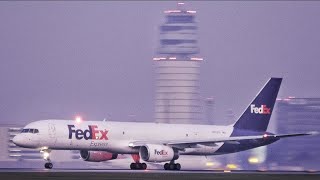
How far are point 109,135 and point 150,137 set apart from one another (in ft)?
15.6

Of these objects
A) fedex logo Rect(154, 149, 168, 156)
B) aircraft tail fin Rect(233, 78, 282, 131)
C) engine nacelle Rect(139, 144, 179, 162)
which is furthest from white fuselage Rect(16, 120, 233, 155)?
aircraft tail fin Rect(233, 78, 282, 131)

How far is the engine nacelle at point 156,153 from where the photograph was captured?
84312 millimetres

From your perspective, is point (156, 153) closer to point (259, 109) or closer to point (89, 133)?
point (89, 133)

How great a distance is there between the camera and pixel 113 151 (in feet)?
282

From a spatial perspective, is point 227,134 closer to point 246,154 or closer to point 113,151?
point 113,151

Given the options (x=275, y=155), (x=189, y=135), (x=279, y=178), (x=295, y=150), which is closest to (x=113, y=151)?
(x=189, y=135)

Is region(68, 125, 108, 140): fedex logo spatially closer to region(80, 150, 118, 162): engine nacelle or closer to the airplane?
the airplane

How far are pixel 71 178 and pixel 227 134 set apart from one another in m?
34.6

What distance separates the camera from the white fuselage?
82.3m

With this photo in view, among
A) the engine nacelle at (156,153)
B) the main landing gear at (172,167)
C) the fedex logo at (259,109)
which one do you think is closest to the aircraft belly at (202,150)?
the main landing gear at (172,167)

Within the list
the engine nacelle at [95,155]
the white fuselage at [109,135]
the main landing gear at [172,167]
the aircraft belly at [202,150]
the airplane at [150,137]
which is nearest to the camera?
the white fuselage at [109,135]

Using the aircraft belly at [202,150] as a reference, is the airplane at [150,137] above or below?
above

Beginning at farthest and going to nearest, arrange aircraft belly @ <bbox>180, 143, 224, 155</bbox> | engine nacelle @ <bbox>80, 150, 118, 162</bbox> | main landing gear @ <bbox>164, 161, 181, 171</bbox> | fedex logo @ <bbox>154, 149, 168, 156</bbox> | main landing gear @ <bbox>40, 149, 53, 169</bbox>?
aircraft belly @ <bbox>180, 143, 224, 155</bbox> < engine nacelle @ <bbox>80, 150, 118, 162</bbox> < main landing gear @ <bbox>164, 161, 181, 171</bbox> < fedex logo @ <bbox>154, 149, 168, 156</bbox> < main landing gear @ <bbox>40, 149, 53, 169</bbox>

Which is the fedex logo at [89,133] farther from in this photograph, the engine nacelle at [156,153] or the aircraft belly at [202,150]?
the aircraft belly at [202,150]
